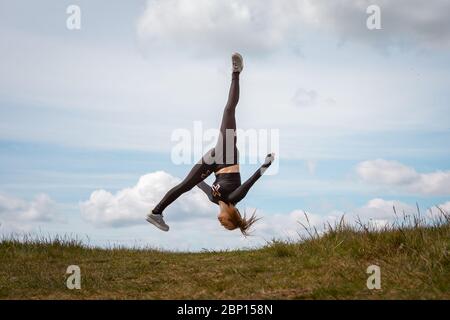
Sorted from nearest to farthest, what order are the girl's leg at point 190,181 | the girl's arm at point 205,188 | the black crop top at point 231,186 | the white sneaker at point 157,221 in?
the black crop top at point 231,186, the girl's leg at point 190,181, the girl's arm at point 205,188, the white sneaker at point 157,221

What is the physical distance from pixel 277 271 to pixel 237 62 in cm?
376

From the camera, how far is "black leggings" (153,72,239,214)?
9391 mm

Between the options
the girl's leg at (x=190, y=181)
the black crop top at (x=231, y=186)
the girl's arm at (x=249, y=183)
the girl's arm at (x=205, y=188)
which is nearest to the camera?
the girl's arm at (x=249, y=183)

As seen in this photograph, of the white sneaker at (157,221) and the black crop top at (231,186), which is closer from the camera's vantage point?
the black crop top at (231,186)

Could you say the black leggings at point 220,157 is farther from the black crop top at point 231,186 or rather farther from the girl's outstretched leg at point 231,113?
the black crop top at point 231,186

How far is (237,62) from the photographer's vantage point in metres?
9.32

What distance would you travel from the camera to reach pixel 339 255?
309 inches

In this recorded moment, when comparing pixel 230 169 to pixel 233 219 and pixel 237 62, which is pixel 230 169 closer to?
pixel 233 219

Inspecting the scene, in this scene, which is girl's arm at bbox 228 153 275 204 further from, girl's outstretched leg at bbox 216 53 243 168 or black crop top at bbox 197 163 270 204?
girl's outstretched leg at bbox 216 53 243 168

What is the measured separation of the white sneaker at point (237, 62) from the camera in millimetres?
9273
